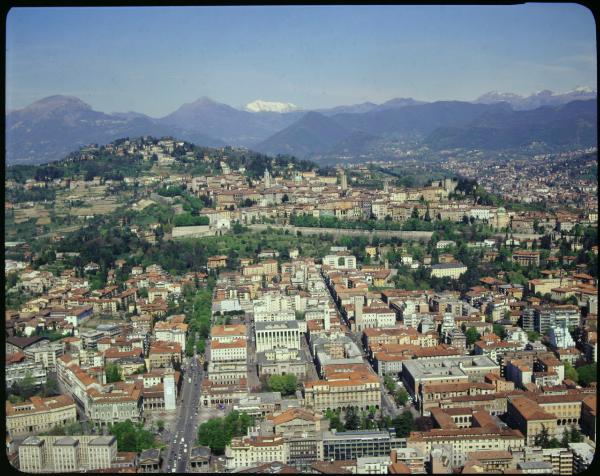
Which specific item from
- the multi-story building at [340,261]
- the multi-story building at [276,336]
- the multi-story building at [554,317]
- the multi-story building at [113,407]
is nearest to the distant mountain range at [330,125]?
the multi-story building at [340,261]

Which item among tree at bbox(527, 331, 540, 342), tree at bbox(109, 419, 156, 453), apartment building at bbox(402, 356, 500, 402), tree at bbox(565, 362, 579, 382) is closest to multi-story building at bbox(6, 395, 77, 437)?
tree at bbox(109, 419, 156, 453)

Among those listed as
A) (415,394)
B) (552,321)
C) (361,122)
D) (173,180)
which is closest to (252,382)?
(415,394)

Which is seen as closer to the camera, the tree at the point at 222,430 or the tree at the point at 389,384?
the tree at the point at 222,430

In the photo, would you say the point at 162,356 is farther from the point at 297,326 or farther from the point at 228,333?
the point at 297,326

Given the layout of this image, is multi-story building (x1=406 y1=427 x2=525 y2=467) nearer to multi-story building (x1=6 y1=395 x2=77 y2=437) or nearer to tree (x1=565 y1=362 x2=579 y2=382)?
tree (x1=565 y1=362 x2=579 y2=382)

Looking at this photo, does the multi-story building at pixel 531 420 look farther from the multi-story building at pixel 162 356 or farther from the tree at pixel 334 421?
the multi-story building at pixel 162 356

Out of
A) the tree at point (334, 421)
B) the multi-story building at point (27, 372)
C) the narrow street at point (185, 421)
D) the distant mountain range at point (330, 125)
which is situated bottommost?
the narrow street at point (185, 421)

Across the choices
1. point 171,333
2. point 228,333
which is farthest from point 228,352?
point 171,333
